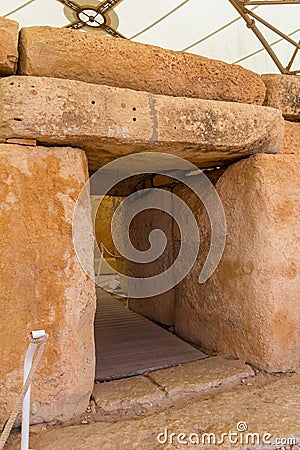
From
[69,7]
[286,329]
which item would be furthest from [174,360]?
[69,7]

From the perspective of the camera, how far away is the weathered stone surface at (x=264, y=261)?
78.8 inches

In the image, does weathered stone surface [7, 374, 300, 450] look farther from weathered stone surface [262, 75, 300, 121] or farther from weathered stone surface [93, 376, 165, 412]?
weathered stone surface [262, 75, 300, 121]

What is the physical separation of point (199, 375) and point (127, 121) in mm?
1320

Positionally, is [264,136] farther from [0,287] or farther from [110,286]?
[110,286]

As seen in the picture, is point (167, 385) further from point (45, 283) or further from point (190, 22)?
point (190, 22)

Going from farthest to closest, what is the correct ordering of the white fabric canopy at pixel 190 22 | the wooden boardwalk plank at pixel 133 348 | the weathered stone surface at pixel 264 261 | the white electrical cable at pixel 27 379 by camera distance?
the white fabric canopy at pixel 190 22 < the wooden boardwalk plank at pixel 133 348 < the weathered stone surface at pixel 264 261 < the white electrical cable at pixel 27 379

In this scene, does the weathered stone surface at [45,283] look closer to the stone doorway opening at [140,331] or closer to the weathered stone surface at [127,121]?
the weathered stone surface at [127,121]

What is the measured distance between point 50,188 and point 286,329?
138 cm

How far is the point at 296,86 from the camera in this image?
7.32 feet

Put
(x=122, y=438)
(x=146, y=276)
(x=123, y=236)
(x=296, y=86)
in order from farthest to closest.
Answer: (x=123, y=236) → (x=146, y=276) → (x=296, y=86) → (x=122, y=438)

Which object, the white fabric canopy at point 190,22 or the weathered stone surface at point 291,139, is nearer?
the weathered stone surface at point 291,139

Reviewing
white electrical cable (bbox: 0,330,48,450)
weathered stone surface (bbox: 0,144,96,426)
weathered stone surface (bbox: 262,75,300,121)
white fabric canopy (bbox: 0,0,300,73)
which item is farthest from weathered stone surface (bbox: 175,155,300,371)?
white fabric canopy (bbox: 0,0,300,73)

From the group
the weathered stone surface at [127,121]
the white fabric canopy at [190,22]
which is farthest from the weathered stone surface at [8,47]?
the white fabric canopy at [190,22]

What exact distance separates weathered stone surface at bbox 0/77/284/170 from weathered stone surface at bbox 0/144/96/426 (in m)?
0.11
